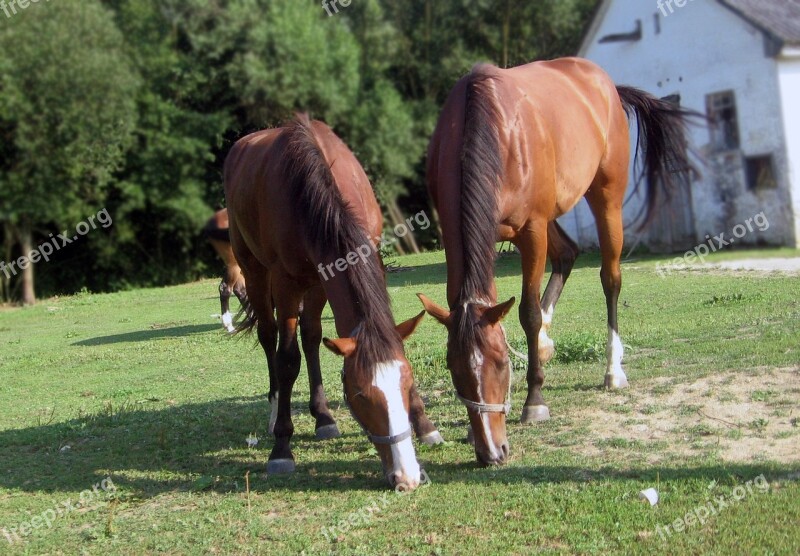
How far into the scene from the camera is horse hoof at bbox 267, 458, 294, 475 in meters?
5.48

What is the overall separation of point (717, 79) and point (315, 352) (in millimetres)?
14770

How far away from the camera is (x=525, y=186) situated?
5.78 meters

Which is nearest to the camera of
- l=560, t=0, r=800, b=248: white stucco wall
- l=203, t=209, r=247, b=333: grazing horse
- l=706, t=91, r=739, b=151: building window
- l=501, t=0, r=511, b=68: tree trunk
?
l=203, t=209, r=247, b=333: grazing horse

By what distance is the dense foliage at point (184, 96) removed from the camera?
24.0 meters

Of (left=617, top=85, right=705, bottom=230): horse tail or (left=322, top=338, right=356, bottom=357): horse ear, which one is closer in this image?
(left=322, top=338, right=356, bottom=357): horse ear

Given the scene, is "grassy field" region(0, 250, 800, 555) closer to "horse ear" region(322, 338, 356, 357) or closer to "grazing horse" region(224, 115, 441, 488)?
"grazing horse" region(224, 115, 441, 488)

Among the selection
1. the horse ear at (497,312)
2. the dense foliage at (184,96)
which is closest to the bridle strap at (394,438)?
→ the horse ear at (497,312)

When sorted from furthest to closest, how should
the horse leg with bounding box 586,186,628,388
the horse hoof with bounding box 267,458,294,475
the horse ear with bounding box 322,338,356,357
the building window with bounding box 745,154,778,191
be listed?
the building window with bounding box 745,154,778,191
the horse leg with bounding box 586,186,628,388
the horse hoof with bounding box 267,458,294,475
the horse ear with bounding box 322,338,356,357

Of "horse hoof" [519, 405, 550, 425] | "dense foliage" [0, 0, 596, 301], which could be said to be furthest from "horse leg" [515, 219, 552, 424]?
"dense foliage" [0, 0, 596, 301]

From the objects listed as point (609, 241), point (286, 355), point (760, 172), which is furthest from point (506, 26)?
point (286, 355)

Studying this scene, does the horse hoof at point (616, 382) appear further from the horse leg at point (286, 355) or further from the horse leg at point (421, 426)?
the horse leg at point (286, 355)

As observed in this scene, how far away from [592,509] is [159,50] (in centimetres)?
2707

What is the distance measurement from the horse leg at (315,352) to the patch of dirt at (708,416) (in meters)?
1.80

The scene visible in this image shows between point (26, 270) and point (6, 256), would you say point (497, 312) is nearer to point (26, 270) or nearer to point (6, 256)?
point (26, 270)
